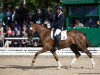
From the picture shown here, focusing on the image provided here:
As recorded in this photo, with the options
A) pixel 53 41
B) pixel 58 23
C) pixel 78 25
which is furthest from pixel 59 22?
pixel 78 25

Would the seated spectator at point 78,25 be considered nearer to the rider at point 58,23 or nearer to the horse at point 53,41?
the horse at point 53,41

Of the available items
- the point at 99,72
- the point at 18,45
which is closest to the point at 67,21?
the point at 18,45

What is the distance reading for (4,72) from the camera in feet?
51.4

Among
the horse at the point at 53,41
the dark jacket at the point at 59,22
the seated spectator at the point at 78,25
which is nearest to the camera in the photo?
the dark jacket at the point at 59,22

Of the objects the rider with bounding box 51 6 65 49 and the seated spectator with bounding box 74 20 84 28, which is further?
the seated spectator with bounding box 74 20 84 28

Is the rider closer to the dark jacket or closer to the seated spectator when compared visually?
the dark jacket

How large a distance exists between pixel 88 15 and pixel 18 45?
458cm

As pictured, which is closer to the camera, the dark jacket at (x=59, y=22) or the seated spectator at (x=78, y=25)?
the dark jacket at (x=59, y=22)

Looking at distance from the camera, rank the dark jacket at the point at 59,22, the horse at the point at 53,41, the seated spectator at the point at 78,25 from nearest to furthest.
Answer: the dark jacket at the point at 59,22, the horse at the point at 53,41, the seated spectator at the point at 78,25

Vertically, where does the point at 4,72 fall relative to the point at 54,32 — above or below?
below

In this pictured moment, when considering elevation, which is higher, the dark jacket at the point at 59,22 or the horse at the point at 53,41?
the dark jacket at the point at 59,22

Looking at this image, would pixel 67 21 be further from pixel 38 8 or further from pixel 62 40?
pixel 62 40

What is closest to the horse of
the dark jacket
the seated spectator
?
the dark jacket

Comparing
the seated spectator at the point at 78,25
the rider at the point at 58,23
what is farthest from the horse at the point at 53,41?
the seated spectator at the point at 78,25
